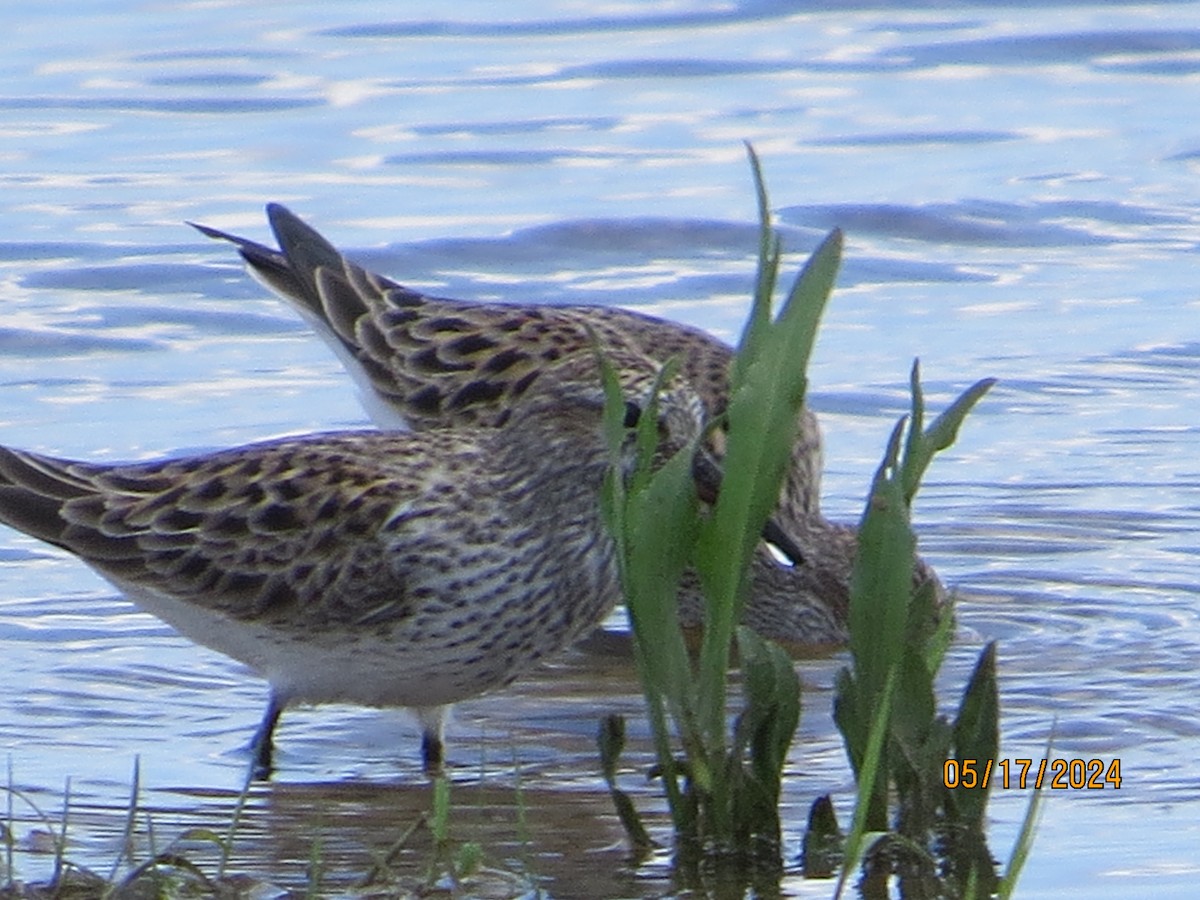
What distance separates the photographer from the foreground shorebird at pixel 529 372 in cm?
841

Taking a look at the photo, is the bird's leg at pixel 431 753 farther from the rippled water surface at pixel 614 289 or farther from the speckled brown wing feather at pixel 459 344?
the speckled brown wing feather at pixel 459 344

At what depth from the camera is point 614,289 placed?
12.1 metres

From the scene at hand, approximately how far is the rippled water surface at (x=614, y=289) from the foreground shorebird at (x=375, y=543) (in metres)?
0.30

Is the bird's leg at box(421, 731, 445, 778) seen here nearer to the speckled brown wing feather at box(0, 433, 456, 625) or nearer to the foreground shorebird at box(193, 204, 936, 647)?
the speckled brown wing feather at box(0, 433, 456, 625)

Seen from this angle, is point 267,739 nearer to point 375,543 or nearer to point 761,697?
point 375,543

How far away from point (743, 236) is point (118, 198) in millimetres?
3140

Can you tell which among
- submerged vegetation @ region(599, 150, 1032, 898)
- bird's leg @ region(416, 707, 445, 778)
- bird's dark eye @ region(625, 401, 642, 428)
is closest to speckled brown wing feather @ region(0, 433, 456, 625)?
bird's leg @ region(416, 707, 445, 778)

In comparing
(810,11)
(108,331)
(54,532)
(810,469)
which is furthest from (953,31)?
(54,532)

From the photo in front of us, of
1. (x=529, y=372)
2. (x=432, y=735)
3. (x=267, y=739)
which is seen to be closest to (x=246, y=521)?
(x=267, y=739)

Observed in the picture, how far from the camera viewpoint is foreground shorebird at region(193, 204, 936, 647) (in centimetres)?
841

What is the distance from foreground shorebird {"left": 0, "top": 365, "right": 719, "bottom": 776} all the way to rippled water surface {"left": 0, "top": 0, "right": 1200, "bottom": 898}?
0.30 metres

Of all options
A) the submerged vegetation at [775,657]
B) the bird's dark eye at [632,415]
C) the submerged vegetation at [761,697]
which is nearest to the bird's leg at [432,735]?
the bird's dark eye at [632,415]
